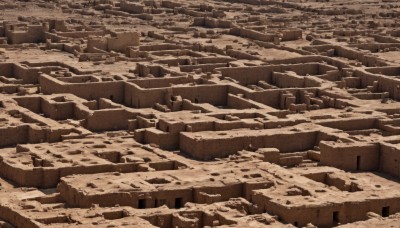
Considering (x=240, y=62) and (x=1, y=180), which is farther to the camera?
(x=240, y=62)

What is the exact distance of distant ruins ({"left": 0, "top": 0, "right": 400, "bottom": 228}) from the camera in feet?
193

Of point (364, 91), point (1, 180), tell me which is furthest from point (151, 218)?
point (364, 91)

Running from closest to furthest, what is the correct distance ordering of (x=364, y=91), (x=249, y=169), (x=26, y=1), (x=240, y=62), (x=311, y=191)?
(x=311, y=191)
(x=249, y=169)
(x=364, y=91)
(x=240, y=62)
(x=26, y=1)

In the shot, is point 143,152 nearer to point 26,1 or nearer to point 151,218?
point 151,218

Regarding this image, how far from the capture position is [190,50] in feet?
314

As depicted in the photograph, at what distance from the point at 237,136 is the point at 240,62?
69.2 feet

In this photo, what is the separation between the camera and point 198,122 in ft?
238

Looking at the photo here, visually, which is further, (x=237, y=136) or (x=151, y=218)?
(x=237, y=136)

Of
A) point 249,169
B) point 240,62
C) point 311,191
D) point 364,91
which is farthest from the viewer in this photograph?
point 240,62

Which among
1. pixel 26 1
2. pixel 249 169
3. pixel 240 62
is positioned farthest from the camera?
pixel 26 1

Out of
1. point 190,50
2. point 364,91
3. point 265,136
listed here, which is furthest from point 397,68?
point 265,136

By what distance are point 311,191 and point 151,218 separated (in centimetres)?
731

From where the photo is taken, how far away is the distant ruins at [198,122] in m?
58.7

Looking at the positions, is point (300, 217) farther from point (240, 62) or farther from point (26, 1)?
point (26, 1)
